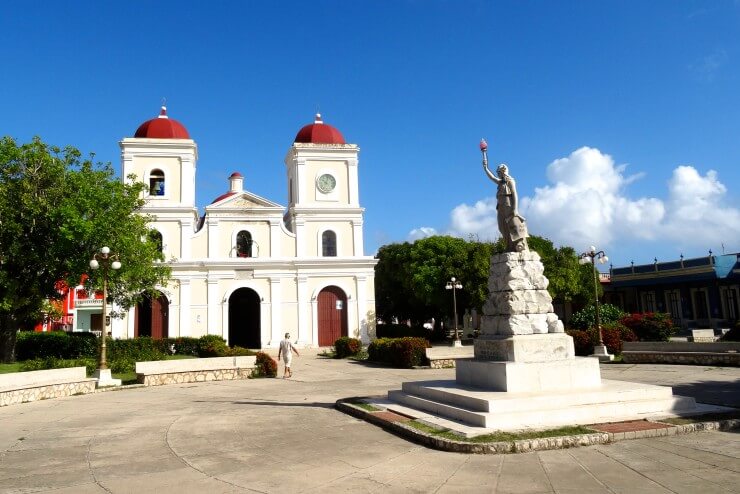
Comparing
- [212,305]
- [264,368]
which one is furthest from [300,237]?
[264,368]

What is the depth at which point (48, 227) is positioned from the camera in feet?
70.8

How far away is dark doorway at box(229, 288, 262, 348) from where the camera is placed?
35.2 m

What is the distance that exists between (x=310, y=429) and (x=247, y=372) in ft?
32.8

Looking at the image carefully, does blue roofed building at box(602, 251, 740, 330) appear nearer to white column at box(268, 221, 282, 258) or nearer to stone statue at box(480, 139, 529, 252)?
white column at box(268, 221, 282, 258)

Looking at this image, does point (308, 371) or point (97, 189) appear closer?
point (308, 371)

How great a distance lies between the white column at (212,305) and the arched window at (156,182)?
6.51 m

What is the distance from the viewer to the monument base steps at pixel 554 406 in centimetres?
805

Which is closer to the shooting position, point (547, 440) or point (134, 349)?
point (547, 440)

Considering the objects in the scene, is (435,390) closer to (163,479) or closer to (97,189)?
(163,479)

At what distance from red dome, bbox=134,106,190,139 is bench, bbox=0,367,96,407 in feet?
71.8

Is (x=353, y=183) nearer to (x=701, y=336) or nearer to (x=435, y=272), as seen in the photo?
(x=435, y=272)

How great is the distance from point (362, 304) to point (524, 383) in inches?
1011

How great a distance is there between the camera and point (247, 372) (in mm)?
A: 18547

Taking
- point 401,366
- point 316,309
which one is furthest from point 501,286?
point 316,309
